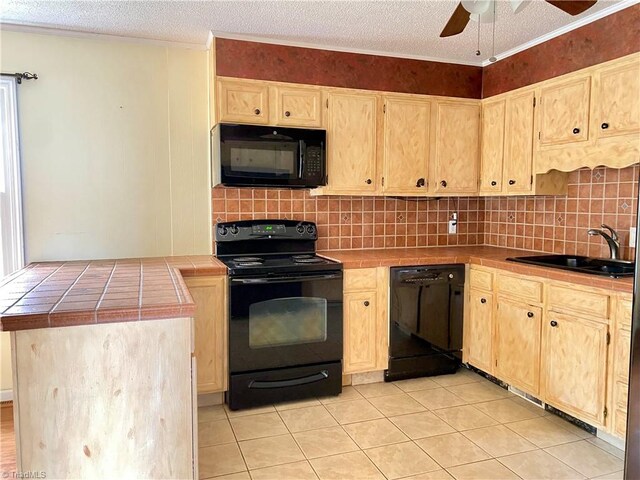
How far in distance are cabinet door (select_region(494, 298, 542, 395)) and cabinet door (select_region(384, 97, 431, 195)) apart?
3.61ft

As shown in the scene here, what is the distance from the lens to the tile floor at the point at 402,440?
2.28 meters

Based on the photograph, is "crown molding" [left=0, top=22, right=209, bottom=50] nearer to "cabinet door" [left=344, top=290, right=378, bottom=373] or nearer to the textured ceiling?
the textured ceiling

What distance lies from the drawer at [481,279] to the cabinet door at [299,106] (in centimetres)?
157

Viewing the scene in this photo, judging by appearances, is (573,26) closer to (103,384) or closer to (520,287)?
(520,287)

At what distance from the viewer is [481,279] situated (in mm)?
3340

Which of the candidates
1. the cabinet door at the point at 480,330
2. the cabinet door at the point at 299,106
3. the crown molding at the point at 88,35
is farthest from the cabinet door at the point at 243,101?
the cabinet door at the point at 480,330

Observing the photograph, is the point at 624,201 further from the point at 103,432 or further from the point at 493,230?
the point at 103,432

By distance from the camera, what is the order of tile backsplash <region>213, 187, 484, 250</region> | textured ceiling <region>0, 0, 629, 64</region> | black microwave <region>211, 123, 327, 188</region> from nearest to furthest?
1. textured ceiling <region>0, 0, 629, 64</region>
2. black microwave <region>211, 123, 327, 188</region>
3. tile backsplash <region>213, 187, 484, 250</region>

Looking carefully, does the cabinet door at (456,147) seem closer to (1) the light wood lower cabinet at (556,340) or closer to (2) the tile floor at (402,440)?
(1) the light wood lower cabinet at (556,340)

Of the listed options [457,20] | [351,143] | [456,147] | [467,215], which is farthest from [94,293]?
[467,215]

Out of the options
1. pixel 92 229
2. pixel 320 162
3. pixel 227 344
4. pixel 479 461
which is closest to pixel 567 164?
pixel 320 162

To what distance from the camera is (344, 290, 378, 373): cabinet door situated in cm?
323

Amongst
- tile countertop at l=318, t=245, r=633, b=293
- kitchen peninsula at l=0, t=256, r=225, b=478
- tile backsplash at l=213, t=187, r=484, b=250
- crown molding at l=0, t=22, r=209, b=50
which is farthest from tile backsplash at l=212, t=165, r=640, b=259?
kitchen peninsula at l=0, t=256, r=225, b=478

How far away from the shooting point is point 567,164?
115 inches
